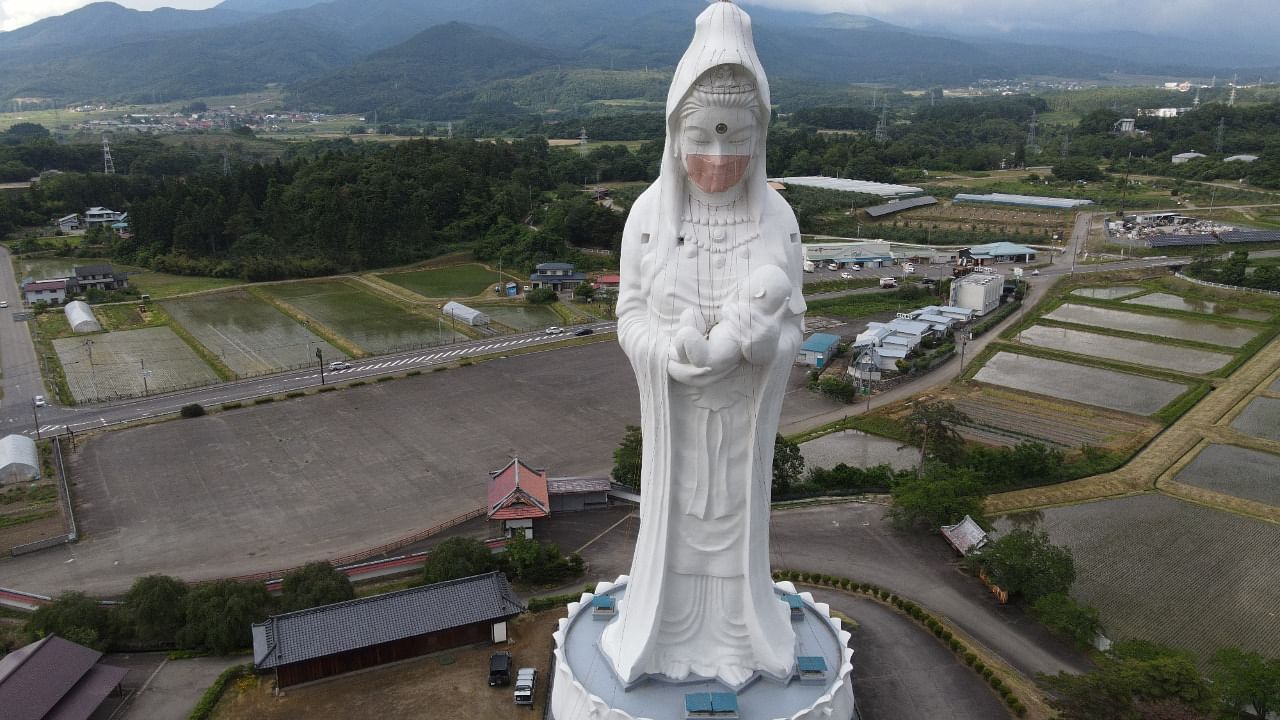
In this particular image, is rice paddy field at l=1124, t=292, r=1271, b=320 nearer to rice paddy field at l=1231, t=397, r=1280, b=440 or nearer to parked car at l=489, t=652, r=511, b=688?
rice paddy field at l=1231, t=397, r=1280, b=440

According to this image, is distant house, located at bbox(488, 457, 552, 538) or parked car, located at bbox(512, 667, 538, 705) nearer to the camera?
parked car, located at bbox(512, 667, 538, 705)

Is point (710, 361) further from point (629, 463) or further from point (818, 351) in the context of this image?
point (818, 351)

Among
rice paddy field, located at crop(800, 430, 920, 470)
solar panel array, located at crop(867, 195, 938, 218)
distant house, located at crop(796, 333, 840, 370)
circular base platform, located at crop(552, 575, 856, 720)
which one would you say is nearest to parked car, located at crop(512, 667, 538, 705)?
circular base platform, located at crop(552, 575, 856, 720)

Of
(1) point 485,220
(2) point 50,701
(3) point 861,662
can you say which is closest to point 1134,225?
(1) point 485,220

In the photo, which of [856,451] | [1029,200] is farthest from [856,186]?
[856,451]

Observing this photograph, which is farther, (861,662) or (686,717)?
(861,662)

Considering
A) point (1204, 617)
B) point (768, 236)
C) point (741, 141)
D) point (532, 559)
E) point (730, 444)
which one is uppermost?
point (741, 141)

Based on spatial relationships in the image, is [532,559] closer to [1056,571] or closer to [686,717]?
[686,717]
